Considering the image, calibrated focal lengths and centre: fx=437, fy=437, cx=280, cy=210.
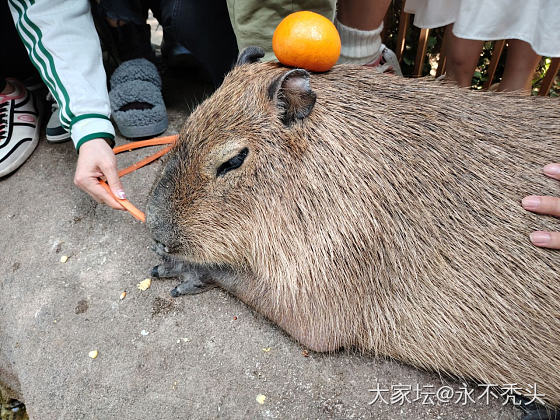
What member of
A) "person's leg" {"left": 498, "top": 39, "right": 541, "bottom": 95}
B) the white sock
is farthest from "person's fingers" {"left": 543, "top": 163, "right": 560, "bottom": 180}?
the white sock

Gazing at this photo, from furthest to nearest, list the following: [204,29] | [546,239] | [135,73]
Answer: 1. [135,73]
2. [204,29]
3. [546,239]

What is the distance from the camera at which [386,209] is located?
184 cm

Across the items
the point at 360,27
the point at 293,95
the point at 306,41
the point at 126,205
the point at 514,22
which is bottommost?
the point at 126,205

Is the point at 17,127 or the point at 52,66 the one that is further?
the point at 17,127

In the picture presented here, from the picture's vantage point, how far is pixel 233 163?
1880 millimetres

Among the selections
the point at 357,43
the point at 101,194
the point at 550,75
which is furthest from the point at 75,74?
the point at 550,75

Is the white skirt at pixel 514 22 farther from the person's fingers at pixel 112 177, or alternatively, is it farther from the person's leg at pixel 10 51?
the person's leg at pixel 10 51

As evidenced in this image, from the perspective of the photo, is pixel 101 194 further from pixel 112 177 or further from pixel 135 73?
pixel 135 73

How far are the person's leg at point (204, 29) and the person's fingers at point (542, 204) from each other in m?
2.61

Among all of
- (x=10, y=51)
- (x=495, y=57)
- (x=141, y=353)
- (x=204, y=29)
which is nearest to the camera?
(x=141, y=353)

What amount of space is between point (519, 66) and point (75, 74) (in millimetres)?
3011

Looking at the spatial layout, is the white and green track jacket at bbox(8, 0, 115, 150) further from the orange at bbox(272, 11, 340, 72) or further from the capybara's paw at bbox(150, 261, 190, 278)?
the orange at bbox(272, 11, 340, 72)

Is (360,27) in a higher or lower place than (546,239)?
higher

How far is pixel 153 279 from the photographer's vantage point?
2438mm
